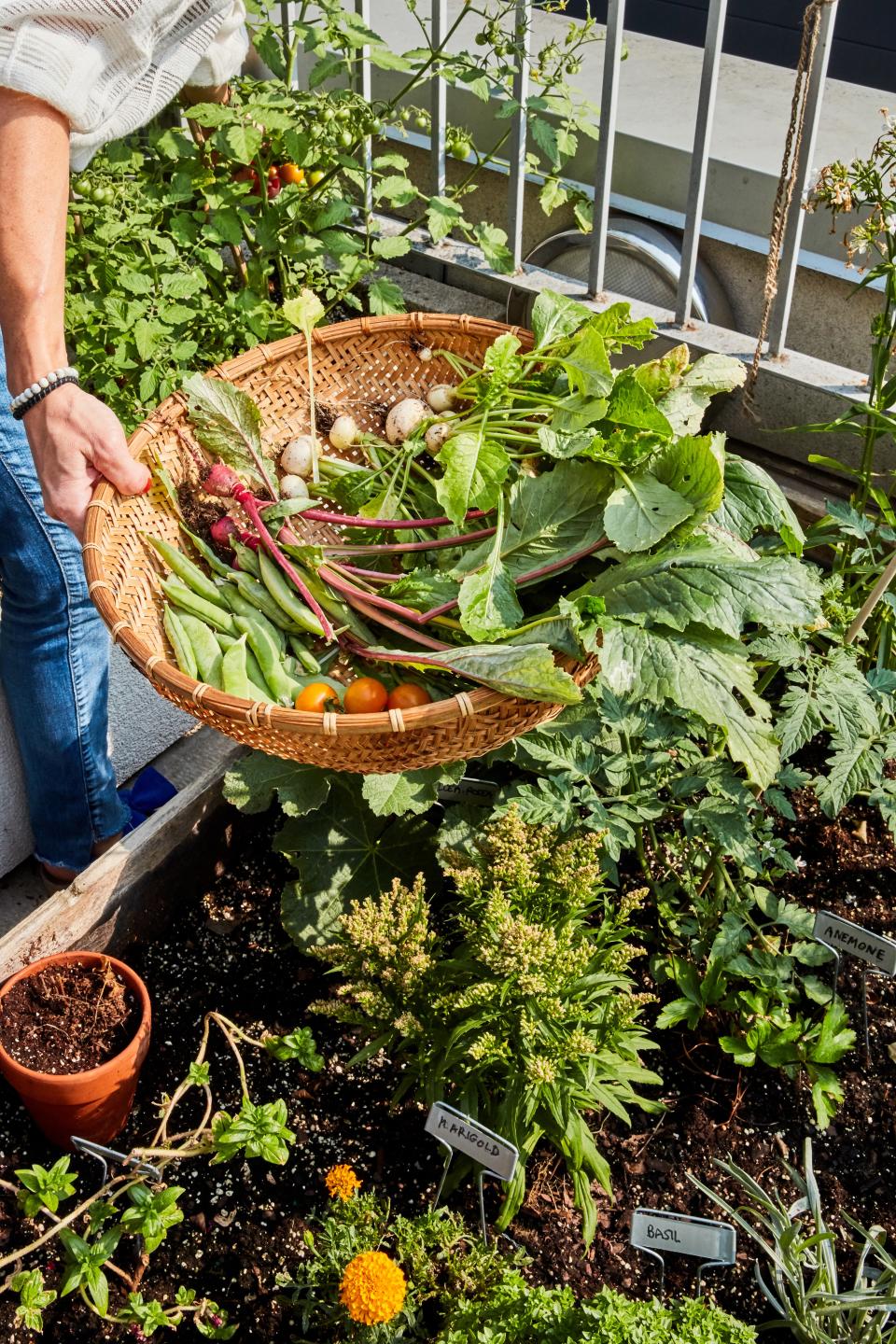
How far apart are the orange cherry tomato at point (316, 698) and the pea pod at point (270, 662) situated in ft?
0.09

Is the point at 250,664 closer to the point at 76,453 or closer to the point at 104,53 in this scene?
the point at 76,453

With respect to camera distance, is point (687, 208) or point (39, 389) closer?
point (39, 389)

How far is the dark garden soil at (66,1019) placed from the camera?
1994 mm

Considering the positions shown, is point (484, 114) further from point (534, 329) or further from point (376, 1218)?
point (376, 1218)

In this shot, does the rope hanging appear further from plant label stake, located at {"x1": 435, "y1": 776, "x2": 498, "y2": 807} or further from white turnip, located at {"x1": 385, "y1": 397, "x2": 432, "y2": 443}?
plant label stake, located at {"x1": 435, "y1": 776, "x2": 498, "y2": 807}

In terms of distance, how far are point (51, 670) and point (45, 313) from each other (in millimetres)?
763

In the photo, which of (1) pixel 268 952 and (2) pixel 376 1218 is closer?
(2) pixel 376 1218

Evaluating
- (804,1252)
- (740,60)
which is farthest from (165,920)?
(740,60)

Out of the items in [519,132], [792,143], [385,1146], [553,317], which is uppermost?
[792,143]

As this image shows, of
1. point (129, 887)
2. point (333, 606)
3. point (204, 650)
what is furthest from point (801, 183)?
point (129, 887)

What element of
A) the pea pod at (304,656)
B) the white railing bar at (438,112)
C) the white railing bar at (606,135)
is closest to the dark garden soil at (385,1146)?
the pea pod at (304,656)

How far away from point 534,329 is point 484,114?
1.68m

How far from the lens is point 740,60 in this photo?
3.76m

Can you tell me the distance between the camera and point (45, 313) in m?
1.89
